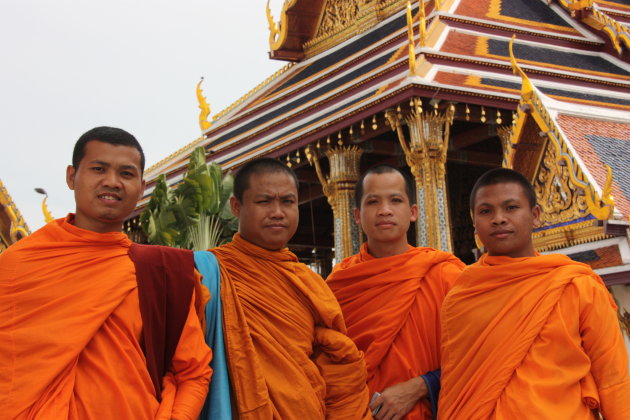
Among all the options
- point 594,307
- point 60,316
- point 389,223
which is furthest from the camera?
point 389,223

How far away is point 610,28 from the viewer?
8953 mm

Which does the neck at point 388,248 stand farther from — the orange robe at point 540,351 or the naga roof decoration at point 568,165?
the naga roof decoration at point 568,165

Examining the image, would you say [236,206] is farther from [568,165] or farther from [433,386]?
[568,165]

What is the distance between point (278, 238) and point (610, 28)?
8.30 m

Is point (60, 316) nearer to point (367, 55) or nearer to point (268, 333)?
point (268, 333)

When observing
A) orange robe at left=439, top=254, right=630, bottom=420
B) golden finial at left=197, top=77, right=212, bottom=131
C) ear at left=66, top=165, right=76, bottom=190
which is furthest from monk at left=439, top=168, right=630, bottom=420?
golden finial at left=197, top=77, right=212, bottom=131

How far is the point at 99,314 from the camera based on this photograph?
1.66 meters

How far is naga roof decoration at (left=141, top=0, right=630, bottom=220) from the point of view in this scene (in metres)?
7.44

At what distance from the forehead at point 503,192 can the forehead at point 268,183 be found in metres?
0.64

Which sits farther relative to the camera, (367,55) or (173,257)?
(367,55)

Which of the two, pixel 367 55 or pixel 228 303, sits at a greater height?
pixel 367 55

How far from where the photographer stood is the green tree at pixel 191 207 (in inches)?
395

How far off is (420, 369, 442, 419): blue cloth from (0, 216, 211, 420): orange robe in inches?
32.1

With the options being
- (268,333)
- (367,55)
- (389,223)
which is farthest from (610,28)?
(268,333)
